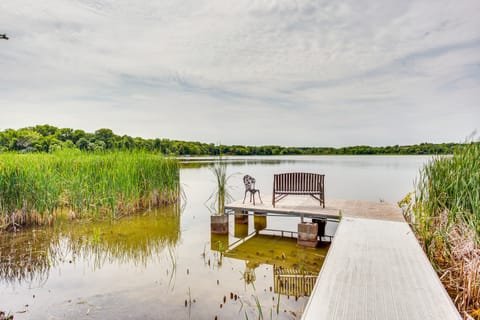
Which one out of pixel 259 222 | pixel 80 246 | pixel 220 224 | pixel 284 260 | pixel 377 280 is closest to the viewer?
pixel 377 280

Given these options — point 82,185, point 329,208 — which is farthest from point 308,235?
point 82,185

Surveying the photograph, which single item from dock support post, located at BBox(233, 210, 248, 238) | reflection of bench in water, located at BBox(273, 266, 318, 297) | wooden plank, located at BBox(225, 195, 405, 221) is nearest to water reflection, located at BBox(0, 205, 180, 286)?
dock support post, located at BBox(233, 210, 248, 238)

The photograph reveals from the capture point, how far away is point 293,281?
4141 millimetres

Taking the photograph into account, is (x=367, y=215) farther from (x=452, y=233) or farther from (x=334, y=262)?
(x=334, y=262)

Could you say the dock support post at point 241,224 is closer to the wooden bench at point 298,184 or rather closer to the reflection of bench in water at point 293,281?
the wooden bench at point 298,184

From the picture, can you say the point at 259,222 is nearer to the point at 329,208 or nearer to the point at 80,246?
the point at 329,208

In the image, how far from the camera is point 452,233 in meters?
4.07

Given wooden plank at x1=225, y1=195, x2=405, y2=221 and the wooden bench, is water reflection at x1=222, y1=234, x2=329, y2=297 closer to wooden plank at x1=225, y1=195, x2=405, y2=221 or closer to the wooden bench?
wooden plank at x1=225, y1=195, x2=405, y2=221

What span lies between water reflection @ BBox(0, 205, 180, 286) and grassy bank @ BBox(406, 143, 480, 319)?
4431 millimetres

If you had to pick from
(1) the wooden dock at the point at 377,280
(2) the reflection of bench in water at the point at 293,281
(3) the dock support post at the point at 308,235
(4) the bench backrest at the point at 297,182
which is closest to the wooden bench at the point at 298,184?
Answer: (4) the bench backrest at the point at 297,182

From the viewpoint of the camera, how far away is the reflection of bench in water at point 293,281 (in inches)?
151

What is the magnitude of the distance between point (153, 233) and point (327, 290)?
17.1 feet

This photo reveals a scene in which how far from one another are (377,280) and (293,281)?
5.32 ft

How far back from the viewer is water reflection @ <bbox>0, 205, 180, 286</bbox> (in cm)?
466
